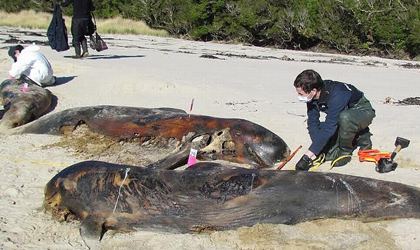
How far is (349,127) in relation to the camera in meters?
6.21

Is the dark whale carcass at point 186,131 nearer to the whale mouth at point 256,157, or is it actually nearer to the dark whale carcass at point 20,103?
the whale mouth at point 256,157

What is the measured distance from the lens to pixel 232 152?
6602 millimetres

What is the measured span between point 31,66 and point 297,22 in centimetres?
1689

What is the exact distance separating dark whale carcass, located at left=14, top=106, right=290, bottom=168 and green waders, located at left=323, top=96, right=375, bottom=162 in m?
0.54

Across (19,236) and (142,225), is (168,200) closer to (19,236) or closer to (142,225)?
(142,225)

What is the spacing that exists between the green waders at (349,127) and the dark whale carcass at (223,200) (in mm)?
1487

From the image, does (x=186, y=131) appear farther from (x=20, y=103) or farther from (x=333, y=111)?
(x=20, y=103)

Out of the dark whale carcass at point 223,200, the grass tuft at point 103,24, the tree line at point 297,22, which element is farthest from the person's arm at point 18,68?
the grass tuft at point 103,24

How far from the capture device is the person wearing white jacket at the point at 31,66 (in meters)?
10.1

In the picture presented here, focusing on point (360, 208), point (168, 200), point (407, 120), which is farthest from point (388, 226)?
point (407, 120)

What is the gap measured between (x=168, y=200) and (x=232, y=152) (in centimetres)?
207

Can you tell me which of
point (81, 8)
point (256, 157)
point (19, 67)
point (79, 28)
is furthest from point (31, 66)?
point (256, 157)

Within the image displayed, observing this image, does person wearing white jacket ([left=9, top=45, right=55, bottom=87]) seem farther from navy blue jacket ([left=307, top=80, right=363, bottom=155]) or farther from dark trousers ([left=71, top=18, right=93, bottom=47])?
navy blue jacket ([left=307, top=80, right=363, bottom=155])

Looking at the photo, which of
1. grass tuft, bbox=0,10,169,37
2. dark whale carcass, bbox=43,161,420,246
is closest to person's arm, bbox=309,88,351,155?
dark whale carcass, bbox=43,161,420,246
